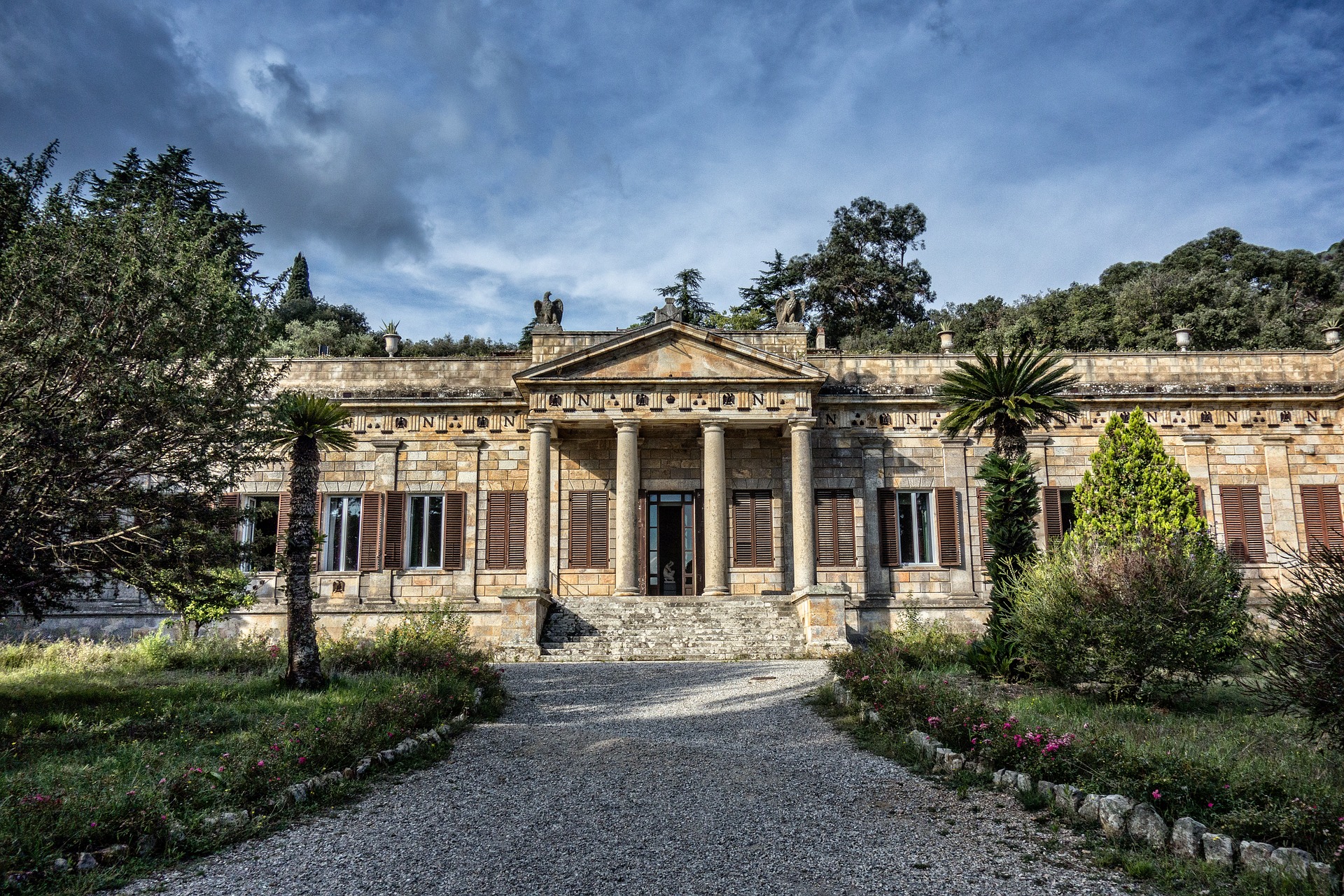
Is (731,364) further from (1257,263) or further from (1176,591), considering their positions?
(1257,263)

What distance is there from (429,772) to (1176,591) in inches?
341

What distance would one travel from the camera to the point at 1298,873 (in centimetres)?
547

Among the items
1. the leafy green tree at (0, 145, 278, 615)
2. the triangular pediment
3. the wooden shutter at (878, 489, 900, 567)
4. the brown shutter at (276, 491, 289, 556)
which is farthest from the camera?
the wooden shutter at (878, 489, 900, 567)

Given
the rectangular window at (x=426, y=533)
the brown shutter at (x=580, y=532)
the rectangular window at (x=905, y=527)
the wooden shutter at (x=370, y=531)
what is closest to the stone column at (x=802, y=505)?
the rectangular window at (x=905, y=527)

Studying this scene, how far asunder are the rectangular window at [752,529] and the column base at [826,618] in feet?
13.5

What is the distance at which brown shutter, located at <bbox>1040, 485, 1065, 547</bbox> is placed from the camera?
24031 mm

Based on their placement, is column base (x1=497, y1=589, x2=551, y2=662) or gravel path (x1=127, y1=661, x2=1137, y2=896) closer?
gravel path (x1=127, y1=661, x2=1137, y2=896)

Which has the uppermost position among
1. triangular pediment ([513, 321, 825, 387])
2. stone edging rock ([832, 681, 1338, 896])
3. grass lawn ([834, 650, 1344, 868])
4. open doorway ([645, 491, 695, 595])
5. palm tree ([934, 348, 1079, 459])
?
triangular pediment ([513, 321, 825, 387])

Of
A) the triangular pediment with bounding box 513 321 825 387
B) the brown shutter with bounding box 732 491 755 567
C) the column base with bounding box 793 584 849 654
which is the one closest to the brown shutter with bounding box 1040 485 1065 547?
the triangular pediment with bounding box 513 321 825 387

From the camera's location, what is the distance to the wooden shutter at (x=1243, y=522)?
2392cm

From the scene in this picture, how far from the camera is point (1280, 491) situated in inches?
953

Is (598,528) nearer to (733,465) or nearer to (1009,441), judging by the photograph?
(733,465)

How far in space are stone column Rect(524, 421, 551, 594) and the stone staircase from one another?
0.93m

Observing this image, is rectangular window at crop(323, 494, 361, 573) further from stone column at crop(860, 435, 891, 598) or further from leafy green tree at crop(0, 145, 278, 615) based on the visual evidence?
stone column at crop(860, 435, 891, 598)
